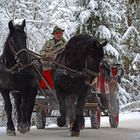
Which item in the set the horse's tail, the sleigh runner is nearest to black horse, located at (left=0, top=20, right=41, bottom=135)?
the horse's tail

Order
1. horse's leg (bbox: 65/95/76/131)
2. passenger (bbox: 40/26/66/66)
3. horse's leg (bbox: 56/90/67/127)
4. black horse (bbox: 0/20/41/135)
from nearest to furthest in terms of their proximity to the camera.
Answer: black horse (bbox: 0/20/41/135)
horse's leg (bbox: 56/90/67/127)
horse's leg (bbox: 65/95/76/131)
passenger (bbox: 40/26/66/66)

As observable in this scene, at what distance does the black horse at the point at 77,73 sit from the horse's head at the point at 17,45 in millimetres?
910

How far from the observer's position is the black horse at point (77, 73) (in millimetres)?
8898

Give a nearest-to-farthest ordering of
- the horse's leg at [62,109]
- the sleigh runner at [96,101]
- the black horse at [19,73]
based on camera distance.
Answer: the black horse at [19,73], the horse's leg at [62,109], the sleigh runner at [96,101]

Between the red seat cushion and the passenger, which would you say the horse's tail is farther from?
the passenger

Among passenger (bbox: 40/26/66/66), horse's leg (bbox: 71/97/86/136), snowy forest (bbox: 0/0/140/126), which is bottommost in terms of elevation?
horse's leg (bbox: 71/97/86/136)

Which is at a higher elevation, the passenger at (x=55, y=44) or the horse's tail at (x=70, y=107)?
the passenger at (x=55, y=44)

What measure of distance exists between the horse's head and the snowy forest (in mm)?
2278

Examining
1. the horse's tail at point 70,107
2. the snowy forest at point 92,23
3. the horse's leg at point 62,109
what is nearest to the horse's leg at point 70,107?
the horse's tail at point 70,107

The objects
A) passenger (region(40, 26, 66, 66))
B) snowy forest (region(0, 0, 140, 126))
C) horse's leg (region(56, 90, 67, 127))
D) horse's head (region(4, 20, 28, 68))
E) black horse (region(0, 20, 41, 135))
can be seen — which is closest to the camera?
horse's head (region(4, 20, 28, 68))

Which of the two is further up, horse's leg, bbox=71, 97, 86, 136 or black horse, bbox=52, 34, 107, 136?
black horse, bbox=52, 34, 107, 136

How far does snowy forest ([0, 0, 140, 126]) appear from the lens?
15942 mm

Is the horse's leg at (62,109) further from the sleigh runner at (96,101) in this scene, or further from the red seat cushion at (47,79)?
the red seat cushion at (47,79)

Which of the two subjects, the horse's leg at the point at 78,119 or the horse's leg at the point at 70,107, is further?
the horse's leg at the point at 70,107
